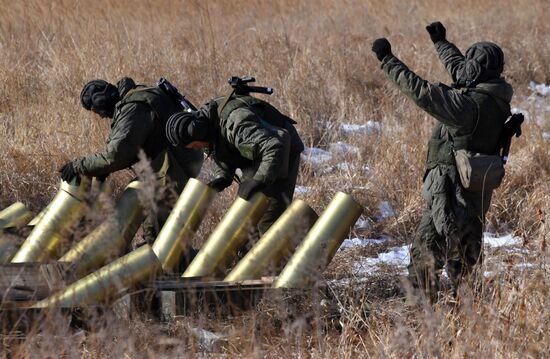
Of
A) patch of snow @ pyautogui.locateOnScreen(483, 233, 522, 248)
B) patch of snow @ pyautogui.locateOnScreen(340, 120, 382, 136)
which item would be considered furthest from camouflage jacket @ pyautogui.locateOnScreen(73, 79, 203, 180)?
patch of snow @ pyautogui.locateOnScreen(340, 120, 382, 136)

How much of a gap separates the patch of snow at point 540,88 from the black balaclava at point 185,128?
6.92m

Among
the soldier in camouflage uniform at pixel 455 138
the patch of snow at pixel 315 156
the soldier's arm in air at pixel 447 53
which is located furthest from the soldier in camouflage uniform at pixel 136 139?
the patch of snow at pixel 315 156

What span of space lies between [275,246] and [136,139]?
1248 mm

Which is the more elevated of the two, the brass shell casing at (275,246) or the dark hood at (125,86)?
the dark hood at (125,86)

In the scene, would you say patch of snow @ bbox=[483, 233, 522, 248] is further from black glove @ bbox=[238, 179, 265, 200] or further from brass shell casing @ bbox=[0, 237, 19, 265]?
brass shell casing @ bbox=[0, 237, 19, 265]

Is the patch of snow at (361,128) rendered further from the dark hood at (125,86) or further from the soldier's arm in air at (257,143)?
the soldier's arm in air at (257,143)

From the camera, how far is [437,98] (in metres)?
5.21

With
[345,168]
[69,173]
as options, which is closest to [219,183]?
[69,173]

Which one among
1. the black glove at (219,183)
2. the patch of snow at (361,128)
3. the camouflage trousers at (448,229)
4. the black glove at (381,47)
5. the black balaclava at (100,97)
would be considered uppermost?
the black glove at (381,47)

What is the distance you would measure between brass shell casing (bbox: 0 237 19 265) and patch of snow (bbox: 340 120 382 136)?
4.25 metres

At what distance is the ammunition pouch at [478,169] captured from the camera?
5.36 metres

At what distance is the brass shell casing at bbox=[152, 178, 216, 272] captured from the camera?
5.39 metres

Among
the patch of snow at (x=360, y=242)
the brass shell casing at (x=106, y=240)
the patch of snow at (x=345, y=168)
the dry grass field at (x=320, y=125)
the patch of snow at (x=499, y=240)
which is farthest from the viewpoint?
the patch of snow at (x=345, y=168)

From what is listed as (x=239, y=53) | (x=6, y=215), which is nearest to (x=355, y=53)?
(x=239, y=53)
